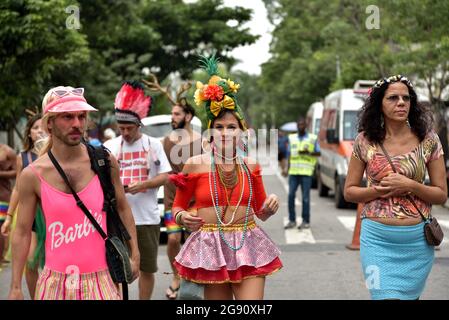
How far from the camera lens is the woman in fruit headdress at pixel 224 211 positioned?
489cm

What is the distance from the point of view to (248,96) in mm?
109375

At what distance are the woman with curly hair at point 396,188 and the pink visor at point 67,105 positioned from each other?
1788 mm

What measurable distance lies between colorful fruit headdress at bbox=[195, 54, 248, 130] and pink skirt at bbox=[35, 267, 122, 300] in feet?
4.30

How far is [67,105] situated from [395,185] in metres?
1.92

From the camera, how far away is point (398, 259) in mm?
4891

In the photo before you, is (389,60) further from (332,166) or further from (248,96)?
(248,96)

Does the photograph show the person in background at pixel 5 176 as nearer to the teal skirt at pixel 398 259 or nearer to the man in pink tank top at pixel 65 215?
the man in pink tank top at pixel 65 215

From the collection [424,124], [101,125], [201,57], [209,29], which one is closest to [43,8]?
[201,57]

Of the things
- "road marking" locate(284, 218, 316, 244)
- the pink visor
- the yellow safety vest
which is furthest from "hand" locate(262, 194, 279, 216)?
the yellow safety vest

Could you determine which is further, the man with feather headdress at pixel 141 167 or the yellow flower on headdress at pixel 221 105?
the man with feather headdress at pixel 141 167

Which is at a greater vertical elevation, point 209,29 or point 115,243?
point 209,29

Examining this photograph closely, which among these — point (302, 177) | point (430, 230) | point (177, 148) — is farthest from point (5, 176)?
point (302, 177)

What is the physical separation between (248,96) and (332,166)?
9219 centimetres

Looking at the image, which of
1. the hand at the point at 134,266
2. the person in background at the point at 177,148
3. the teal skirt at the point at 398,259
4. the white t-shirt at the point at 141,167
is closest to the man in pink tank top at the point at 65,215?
the hand at the point at 134,266
